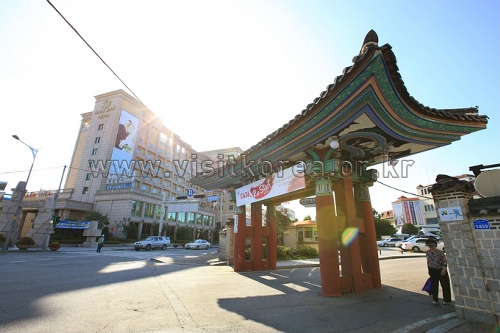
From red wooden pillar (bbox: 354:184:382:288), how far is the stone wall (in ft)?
10.4

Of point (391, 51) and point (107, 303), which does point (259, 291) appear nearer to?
point (107, 303)

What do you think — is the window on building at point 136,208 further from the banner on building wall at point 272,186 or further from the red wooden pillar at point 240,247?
the banner on building wall at point 272,186

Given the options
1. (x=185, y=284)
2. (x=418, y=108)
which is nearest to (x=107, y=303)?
(x=185, y=284)

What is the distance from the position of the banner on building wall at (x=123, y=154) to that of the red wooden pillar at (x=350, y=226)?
4371cm

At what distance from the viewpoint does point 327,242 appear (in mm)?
7234

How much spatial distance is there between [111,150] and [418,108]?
51908mm

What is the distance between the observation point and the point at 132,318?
4.71 metres

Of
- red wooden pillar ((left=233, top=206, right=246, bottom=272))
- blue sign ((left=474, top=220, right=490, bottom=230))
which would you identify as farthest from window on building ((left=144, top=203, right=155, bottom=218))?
blue sign ((left=474, top=220, right=490, bottom=230))

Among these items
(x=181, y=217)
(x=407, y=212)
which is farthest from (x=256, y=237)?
(x=407, y=212)

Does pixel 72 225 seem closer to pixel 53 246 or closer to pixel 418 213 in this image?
pixel 53 246

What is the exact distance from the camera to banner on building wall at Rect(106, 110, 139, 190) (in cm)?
4662

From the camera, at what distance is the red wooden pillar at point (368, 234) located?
26.5ft

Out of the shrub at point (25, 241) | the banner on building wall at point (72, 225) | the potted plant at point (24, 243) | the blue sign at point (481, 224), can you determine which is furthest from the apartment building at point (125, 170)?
the blue sign at point (481, 224)

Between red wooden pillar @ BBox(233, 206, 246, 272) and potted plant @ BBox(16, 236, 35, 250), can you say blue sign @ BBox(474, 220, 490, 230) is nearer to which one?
red wooden pillar @ BBox(233, 206, 246, 272)
